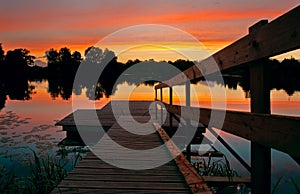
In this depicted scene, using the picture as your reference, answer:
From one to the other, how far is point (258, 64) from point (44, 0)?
14.8 m

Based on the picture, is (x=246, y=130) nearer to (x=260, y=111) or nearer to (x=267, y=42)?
(x=260, y=111)

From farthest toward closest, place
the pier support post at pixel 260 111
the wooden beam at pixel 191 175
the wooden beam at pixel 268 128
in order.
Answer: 1. the wooden beam at pixel 191 175
2. the pier support post at pixel 260 111
3. the wooden beam at pixel 268 128

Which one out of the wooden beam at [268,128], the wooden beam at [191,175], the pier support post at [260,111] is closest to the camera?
the wooden beam at [268,128]

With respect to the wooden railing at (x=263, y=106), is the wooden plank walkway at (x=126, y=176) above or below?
below

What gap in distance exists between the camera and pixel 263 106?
5.74ft

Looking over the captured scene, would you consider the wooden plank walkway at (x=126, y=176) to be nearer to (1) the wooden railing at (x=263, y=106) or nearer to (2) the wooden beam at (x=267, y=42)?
(1) the wooden railing at (x=263, y=106)

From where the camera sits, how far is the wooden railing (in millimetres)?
1375

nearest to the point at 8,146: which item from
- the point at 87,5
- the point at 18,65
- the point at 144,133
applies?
the point at 144,133

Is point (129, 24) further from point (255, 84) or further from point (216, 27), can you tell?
point (255, 84)

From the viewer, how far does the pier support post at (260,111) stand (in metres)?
1.74

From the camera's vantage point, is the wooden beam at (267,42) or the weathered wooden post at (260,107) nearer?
the wooden beam at (267,42)

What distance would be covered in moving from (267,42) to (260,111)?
1.26 feet

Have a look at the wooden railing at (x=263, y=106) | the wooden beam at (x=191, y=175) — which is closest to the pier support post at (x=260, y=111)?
the wooden railing at (x=263, y=106)

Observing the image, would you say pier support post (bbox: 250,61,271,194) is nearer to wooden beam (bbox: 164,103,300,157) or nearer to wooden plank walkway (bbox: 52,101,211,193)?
wooden beam (bbox: 164,103,300,157)
